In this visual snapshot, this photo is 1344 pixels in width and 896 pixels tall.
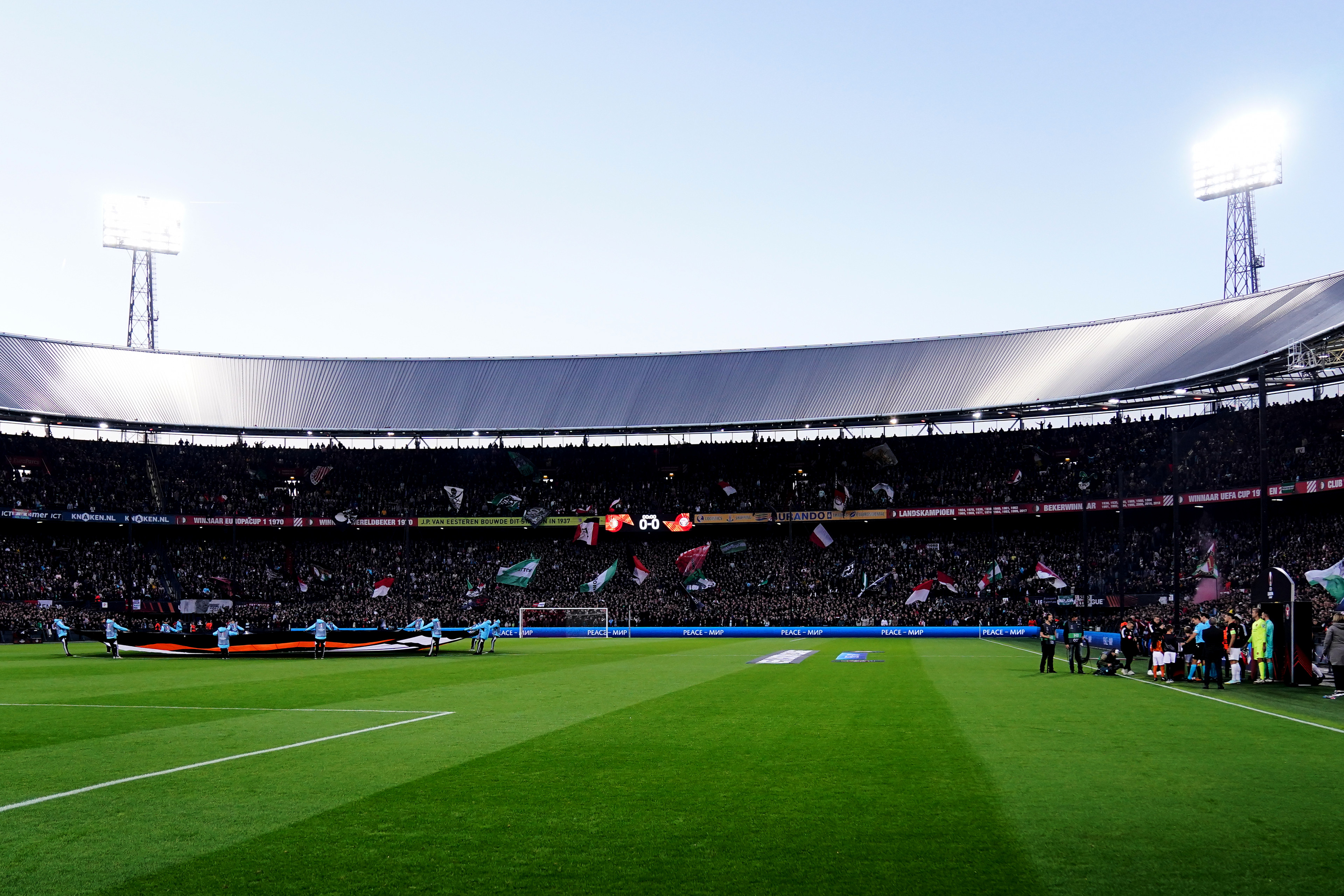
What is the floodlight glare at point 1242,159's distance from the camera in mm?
56500

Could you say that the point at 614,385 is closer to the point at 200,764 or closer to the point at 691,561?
the point at 691,561

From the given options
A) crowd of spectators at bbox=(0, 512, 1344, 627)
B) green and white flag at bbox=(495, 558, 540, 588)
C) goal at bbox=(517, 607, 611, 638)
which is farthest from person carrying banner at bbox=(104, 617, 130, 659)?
green and white flag at bbox=(495, 558, 540, 588)

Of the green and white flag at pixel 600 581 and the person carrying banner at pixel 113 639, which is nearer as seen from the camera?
the person carrying banner at pixel 113 639

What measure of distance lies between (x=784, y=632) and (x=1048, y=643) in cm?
3219

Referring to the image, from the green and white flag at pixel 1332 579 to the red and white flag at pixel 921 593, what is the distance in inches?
876

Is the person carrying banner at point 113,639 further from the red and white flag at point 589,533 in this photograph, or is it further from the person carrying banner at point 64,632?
the red and white flag at point 589,533

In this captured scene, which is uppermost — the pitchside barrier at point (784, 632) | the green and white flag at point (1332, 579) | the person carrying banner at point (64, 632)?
the green and white flag at point (1332, 579)

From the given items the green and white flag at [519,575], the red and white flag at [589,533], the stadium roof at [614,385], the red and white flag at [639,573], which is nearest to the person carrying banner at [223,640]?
the green and white flag at [519,575]

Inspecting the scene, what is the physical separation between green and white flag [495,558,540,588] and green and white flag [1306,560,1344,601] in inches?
1657

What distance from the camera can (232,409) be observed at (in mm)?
68812

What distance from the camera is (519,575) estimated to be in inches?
2562

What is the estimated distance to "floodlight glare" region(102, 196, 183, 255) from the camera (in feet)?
226

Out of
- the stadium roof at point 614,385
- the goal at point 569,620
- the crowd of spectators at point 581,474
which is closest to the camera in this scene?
the stadium roof at point 614,385

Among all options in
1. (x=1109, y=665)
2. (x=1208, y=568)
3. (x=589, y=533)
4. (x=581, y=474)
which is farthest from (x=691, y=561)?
(x=1109, y=665)
